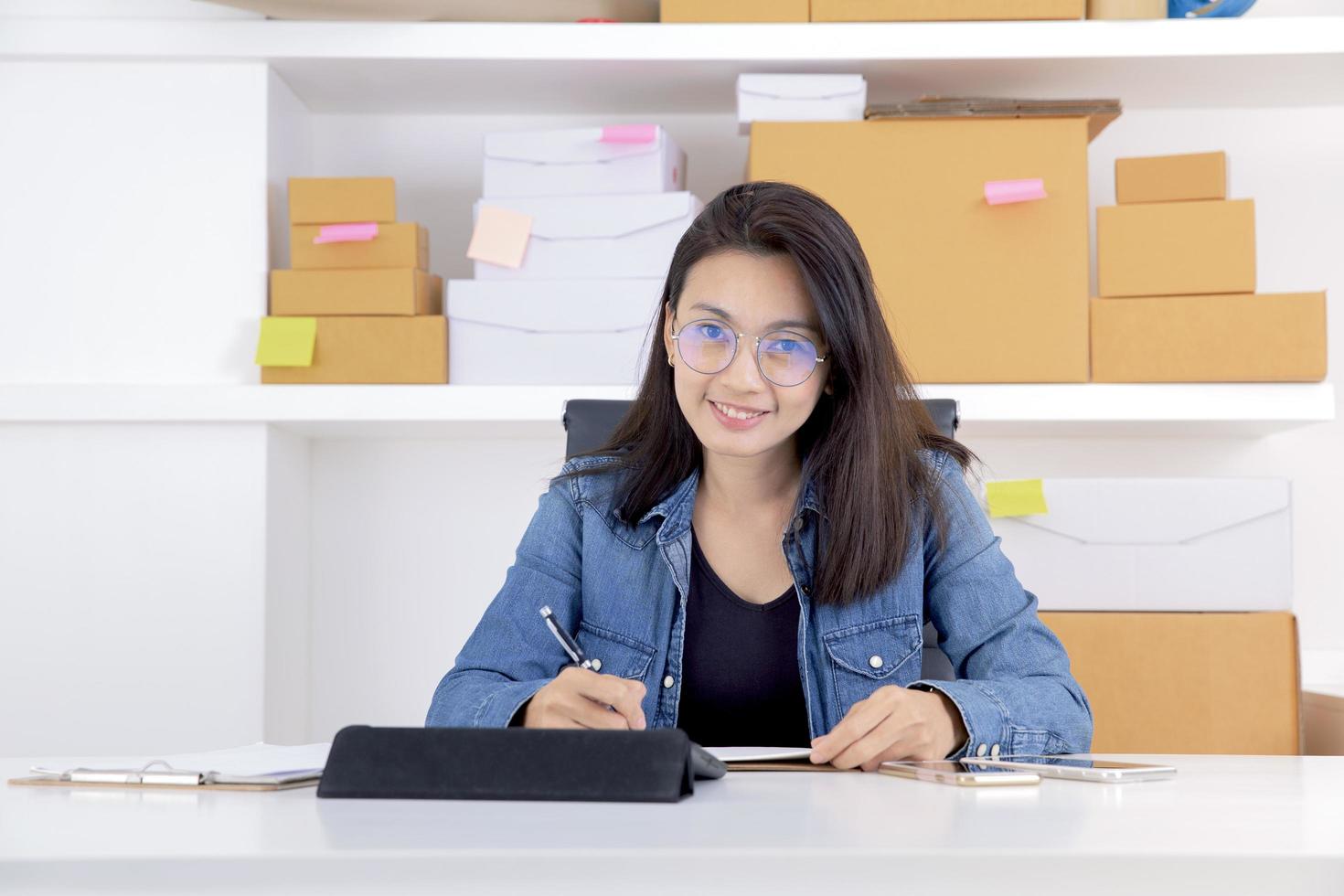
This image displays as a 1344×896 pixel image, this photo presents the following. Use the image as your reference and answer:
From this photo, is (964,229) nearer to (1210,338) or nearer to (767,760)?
(1210,338)

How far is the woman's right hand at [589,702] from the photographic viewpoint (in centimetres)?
100

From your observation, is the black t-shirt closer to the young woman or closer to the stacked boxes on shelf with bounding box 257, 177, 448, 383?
the young woman

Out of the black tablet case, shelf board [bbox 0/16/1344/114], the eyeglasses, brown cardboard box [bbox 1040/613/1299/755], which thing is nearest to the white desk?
the black tablet case

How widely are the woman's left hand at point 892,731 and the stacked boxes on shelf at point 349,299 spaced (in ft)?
3.83

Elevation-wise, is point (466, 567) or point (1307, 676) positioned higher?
point (466, 567)

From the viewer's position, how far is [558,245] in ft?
6.61

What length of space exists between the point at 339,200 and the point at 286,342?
9.6 inches

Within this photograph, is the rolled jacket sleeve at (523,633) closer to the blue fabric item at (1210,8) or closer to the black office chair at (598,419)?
the black office chair at (598,419)

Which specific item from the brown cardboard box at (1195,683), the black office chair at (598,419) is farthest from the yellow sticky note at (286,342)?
the brown cardboard box at (1195,683)

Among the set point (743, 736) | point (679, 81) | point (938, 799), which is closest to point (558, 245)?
point (679, 81)

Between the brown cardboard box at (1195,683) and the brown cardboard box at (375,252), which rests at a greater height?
the brown cardboard box at (375,252)

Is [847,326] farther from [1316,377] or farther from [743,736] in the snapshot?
[1316,377]

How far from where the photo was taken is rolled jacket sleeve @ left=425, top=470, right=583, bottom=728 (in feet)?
3.72

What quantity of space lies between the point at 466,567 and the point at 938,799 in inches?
63.2
